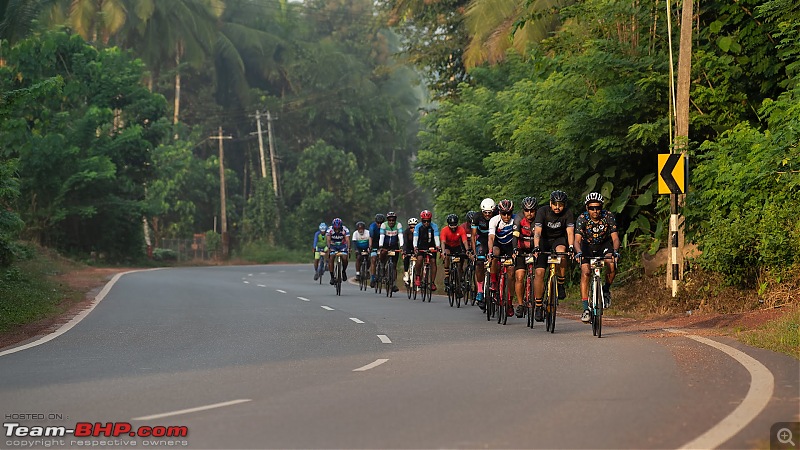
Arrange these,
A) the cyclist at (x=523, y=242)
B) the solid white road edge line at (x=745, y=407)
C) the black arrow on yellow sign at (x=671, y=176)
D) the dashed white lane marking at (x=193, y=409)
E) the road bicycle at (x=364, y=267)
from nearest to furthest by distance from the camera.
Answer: the solid white road edge line at (x=745, y=407) < the dashed white lane marking at (x=193, y=409) < the cyclist at (x=523, y=242) < the black arrow on yellow sign at (x=671, y=176) < the road bicycle at (x=364, y=267)

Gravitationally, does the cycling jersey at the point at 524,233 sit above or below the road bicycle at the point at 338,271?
above

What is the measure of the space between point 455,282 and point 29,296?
9718 millimetres

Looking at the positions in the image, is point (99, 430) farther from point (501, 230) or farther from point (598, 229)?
point (501, 230)

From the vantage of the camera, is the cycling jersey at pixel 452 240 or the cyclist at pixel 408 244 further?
the cyclist at pixel 408 244

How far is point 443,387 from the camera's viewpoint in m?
12.0

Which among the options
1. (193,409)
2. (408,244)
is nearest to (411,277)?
(408,244)

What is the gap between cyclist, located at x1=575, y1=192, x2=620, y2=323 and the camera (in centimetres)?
1798

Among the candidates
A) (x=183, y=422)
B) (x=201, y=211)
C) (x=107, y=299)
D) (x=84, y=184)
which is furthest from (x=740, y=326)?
(x=201, y=211)

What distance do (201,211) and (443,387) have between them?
7324 cm

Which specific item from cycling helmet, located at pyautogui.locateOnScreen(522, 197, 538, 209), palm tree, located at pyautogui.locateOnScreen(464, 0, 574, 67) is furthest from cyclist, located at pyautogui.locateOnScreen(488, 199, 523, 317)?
palm tree, located at pyautogui.locateOnScreen(464, 0, 574, 67)

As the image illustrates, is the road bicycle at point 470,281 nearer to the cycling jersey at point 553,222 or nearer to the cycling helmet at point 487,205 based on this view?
the cycling helmet at point 487,205

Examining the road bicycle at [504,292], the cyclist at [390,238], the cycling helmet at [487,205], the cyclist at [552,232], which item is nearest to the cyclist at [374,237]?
the cyclist at [390,238]

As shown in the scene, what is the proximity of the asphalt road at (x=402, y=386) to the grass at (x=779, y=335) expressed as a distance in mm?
312

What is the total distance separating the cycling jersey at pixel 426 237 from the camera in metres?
28.4
